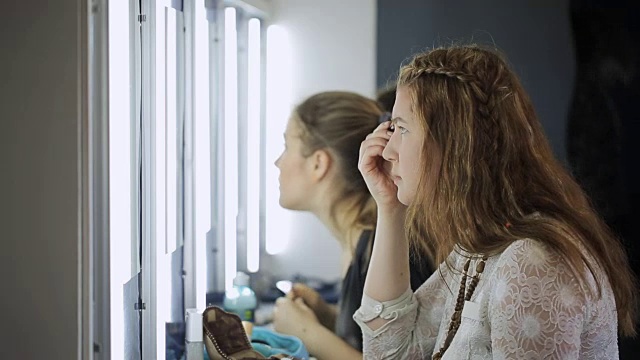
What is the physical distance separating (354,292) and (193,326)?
1.27 feet

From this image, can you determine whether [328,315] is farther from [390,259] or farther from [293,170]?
[293,170]

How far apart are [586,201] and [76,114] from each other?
1.10 m

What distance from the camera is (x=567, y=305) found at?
151cm

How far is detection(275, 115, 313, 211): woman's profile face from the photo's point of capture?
1978 millimetres

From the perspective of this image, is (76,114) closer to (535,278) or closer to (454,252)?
(454,252)

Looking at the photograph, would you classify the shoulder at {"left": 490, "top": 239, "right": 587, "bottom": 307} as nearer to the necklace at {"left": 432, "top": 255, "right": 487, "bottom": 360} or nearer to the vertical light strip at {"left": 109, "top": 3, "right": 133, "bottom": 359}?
the necklace at {"left": 432, "top": 255, "right": 487, "bottom": 360}

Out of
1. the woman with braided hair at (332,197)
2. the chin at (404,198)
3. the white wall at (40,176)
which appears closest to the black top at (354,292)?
the woman with braided hair at (332,197)

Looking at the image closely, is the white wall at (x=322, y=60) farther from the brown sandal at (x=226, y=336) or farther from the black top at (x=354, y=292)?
the brown sandal at (x=226, y=336)

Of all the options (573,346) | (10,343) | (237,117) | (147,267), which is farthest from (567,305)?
(10,343)

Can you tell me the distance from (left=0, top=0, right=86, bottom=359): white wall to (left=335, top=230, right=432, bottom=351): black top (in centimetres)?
58

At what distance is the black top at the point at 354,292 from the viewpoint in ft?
6.38

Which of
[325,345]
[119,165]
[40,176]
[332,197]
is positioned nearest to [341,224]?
[332,197]

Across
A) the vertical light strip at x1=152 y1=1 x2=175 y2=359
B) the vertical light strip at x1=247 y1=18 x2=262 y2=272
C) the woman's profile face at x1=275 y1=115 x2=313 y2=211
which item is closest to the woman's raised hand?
the woman's profile face at x1=275 y1=115 x2=313 y2=211

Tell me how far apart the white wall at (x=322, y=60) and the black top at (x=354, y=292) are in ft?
0.12
